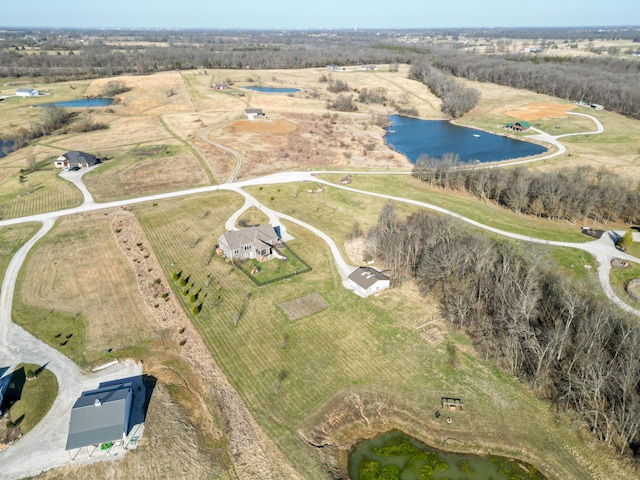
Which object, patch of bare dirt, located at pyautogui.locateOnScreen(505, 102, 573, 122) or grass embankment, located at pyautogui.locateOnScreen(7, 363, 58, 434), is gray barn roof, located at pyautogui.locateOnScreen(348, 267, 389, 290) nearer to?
grass embankment, located at pyautogui.locateOnScreen(7, 363, 58, 434)

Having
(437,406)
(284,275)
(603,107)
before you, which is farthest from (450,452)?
(603,107)

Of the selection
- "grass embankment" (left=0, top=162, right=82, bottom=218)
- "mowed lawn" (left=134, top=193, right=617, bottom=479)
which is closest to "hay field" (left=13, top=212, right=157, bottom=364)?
"mowed lawn" (left=134, top=193, right=617, bottom=479)

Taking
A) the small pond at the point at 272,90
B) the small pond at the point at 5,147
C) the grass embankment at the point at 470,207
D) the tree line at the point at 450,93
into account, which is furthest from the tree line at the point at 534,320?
the small pond at the point at 272,90

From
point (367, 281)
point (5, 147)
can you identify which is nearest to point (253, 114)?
point (5, 147)

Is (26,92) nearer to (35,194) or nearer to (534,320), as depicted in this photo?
(35,194)

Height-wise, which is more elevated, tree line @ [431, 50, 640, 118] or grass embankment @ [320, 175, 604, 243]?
tree line @ [431, 50, 640, 118]
